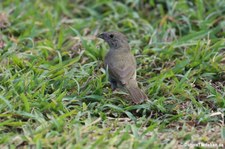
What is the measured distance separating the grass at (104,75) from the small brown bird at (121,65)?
0.41 feet

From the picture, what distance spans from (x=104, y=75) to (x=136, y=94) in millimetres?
672

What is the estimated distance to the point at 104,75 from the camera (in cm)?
682

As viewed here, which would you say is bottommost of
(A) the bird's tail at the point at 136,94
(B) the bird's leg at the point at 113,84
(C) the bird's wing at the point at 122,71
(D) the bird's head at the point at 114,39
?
(A) the bird's tail at the point at 136,94

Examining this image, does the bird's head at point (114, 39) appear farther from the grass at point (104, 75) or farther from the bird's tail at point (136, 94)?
the bird's tail at point (136, 94)

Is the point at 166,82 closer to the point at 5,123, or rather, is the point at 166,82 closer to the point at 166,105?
the point at 166,105

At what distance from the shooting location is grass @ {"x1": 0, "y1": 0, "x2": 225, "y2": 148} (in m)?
5.52

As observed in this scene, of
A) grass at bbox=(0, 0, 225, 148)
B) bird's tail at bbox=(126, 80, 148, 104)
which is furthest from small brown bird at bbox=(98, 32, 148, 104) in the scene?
grass at bbox=(0, 0, 225, 148)

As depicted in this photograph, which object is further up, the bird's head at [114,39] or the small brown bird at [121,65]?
the bird's head at [114,39]

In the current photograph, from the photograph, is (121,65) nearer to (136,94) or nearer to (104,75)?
(104,75)

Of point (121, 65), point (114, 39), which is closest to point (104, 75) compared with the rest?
point (121, 65)

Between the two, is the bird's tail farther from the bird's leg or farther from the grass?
the bird's leg

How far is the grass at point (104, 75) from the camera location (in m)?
5.52

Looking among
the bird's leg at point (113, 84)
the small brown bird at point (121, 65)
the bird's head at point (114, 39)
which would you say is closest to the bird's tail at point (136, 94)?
the small brown bird at point (121, 65)

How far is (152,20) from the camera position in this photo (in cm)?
852
